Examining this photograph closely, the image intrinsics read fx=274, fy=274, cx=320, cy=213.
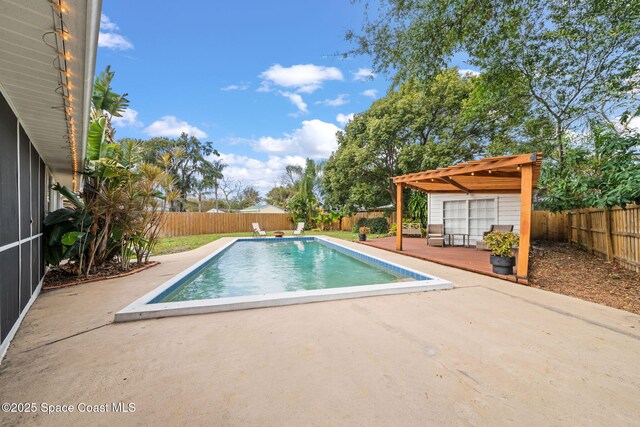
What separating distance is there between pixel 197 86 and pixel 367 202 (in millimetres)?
15836

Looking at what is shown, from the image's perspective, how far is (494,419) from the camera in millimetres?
1747

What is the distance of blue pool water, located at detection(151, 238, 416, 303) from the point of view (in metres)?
5.73

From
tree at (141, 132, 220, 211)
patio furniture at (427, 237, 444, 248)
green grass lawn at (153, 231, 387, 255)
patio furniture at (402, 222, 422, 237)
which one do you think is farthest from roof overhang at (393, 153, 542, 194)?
tree at (141, 132, 220, 211)

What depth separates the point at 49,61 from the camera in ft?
7.88

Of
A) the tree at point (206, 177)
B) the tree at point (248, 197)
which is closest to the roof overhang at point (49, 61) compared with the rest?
the tree at point (206, 177)

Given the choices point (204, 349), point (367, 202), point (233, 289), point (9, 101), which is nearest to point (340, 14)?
point (9, 101)

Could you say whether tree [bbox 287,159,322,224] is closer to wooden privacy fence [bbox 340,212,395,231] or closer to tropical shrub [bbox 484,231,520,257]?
wooden privacy fence [bbox 340,212,395,231]

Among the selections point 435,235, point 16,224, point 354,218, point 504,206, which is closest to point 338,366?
point 16,224

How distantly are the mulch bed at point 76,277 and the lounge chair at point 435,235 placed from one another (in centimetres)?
978

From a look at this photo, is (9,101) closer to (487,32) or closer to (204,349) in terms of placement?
(204,349)

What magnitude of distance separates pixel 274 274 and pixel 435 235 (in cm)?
729

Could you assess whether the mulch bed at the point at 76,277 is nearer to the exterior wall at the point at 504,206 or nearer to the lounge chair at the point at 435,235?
the lounge chair at the point at 435,235

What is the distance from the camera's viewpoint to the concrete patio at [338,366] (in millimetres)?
1815

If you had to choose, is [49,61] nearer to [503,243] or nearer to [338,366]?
[338,366]
